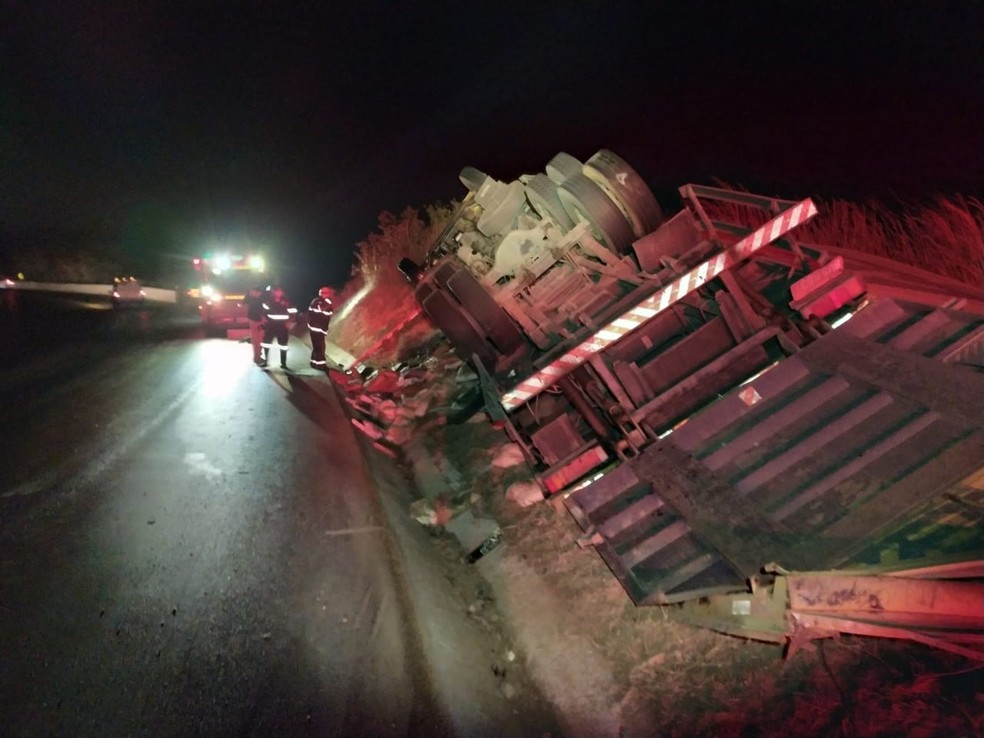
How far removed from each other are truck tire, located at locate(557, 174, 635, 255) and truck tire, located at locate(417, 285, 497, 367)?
133 centimetres

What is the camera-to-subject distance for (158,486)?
17.9 ft

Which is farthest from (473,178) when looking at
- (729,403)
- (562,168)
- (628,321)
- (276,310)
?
(276,310)

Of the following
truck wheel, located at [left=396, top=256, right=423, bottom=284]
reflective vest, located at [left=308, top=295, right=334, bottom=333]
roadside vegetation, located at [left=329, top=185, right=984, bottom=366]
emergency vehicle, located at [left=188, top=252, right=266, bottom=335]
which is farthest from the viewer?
emergency vehicle, located at [left=188, top=252, right=266, bottom=335]

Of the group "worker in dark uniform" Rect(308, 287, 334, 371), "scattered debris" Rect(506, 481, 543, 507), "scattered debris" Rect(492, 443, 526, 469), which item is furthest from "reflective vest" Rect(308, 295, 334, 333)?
"scattered debris" Rect(506, 481, 543, 507)

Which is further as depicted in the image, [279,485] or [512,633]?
[279,485]

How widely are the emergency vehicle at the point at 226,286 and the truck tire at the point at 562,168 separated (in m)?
12.1

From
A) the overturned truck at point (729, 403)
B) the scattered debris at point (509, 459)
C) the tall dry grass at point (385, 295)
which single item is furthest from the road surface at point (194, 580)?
the tall dry grass at point (385, 295)

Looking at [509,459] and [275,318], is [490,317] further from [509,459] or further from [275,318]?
[275,318]

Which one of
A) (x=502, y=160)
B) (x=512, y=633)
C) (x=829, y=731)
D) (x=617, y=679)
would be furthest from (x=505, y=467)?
(x=502, y=160)

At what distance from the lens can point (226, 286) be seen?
16016 mm

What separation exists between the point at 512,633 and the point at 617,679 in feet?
2.47

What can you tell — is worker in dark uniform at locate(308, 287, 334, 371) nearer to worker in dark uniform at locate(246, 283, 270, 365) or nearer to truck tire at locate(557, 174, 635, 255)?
worker in dark uniform at locate(246, 283, 270, 365)

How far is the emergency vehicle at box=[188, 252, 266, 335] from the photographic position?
52.3 feet

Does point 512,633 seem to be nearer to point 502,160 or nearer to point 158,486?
point 158,486
